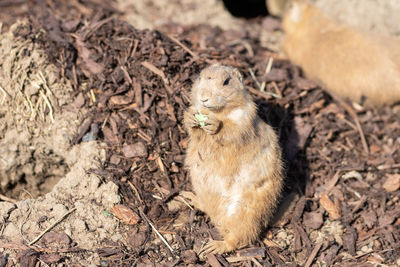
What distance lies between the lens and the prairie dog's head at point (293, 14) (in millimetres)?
8383

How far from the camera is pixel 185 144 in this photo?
5.18 metres

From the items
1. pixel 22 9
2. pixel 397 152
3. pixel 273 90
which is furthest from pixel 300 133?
pixel 22 9

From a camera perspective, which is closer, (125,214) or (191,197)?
(125,214)

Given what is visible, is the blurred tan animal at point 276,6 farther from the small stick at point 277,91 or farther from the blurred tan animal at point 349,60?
the small stick at point 277,91

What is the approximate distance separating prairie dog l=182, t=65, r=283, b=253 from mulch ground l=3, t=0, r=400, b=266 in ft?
1.05

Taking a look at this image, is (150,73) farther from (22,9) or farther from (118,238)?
(22,9)

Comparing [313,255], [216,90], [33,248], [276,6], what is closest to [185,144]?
[216,90]

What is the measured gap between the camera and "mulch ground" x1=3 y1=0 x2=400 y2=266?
4.73 metres

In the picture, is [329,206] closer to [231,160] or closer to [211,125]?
[231,160]

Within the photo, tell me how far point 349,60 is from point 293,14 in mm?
1963

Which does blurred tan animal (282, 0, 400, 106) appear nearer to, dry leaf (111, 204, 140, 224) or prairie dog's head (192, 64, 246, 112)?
prairie dog's head (192, 64, 246, 112)

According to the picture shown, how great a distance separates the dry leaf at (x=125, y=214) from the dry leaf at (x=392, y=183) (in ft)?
9.64

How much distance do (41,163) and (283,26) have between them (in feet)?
16.7

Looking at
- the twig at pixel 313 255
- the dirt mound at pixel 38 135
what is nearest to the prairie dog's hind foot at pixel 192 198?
the dirt mound at pixel 38 135
